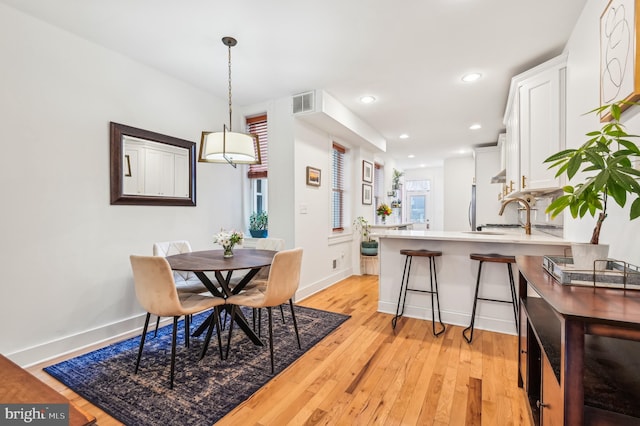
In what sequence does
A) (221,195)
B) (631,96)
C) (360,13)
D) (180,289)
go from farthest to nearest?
(221,195)
(180,289)
(360,13)
(631,96)

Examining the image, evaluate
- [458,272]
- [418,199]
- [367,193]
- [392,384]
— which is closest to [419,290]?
[458,272]

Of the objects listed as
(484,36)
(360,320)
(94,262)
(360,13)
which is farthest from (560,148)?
(94,262)

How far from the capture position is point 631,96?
4.10ft

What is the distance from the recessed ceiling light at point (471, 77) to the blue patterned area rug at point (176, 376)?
3067 millimetres

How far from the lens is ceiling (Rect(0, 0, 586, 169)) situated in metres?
2.13

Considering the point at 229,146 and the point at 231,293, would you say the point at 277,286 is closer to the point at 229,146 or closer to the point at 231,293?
the point at 231,293

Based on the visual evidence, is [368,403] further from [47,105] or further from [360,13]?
[47,105]

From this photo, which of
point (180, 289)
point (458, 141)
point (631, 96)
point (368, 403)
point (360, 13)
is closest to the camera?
point (631, 96)

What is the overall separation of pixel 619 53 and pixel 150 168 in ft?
11.8

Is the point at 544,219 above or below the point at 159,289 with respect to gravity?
above

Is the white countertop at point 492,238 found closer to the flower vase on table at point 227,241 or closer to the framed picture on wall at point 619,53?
the framed picture on wall at point 619,53

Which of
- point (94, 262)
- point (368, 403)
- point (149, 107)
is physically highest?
point (149, 107)

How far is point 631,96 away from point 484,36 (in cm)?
157

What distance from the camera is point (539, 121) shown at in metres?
2.60
